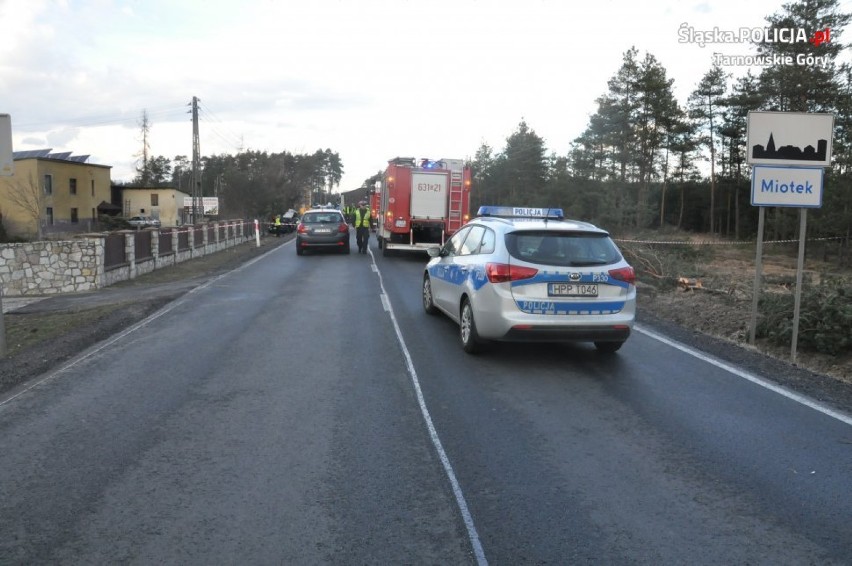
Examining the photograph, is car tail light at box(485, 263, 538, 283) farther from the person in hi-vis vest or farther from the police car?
the person in hi-vis vest

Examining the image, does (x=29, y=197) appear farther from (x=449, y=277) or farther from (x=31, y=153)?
(x=449, y=277)

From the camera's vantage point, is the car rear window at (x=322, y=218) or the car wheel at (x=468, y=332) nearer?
the car wheel at (x=468, y=332)

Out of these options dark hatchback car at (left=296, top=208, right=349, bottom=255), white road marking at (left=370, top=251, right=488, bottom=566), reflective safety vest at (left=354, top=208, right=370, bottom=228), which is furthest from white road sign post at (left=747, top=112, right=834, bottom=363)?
reflective safety vest at (left=354, top=208, right=370, bottom=228)

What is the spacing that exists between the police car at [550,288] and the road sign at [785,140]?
102 inches

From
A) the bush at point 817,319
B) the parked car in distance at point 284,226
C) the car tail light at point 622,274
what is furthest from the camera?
the parked car in distance at point 284,226

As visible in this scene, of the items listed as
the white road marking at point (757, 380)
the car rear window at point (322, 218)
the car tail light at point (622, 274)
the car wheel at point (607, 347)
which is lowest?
the white road marking at point (757, 380)

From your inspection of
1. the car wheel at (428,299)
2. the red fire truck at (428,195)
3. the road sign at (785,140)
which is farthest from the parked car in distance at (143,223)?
the road sign at (785,140)

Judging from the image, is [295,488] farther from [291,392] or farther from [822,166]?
[822,166]

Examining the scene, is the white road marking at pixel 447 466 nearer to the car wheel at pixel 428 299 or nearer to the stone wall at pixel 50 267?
the car wheel at pixel 428 299

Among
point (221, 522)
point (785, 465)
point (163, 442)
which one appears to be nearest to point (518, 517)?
point (221, 522)

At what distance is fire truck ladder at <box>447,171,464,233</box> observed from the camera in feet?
73.9

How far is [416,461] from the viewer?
4871 millimetres

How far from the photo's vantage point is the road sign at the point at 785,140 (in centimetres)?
863

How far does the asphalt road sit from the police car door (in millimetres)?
995
